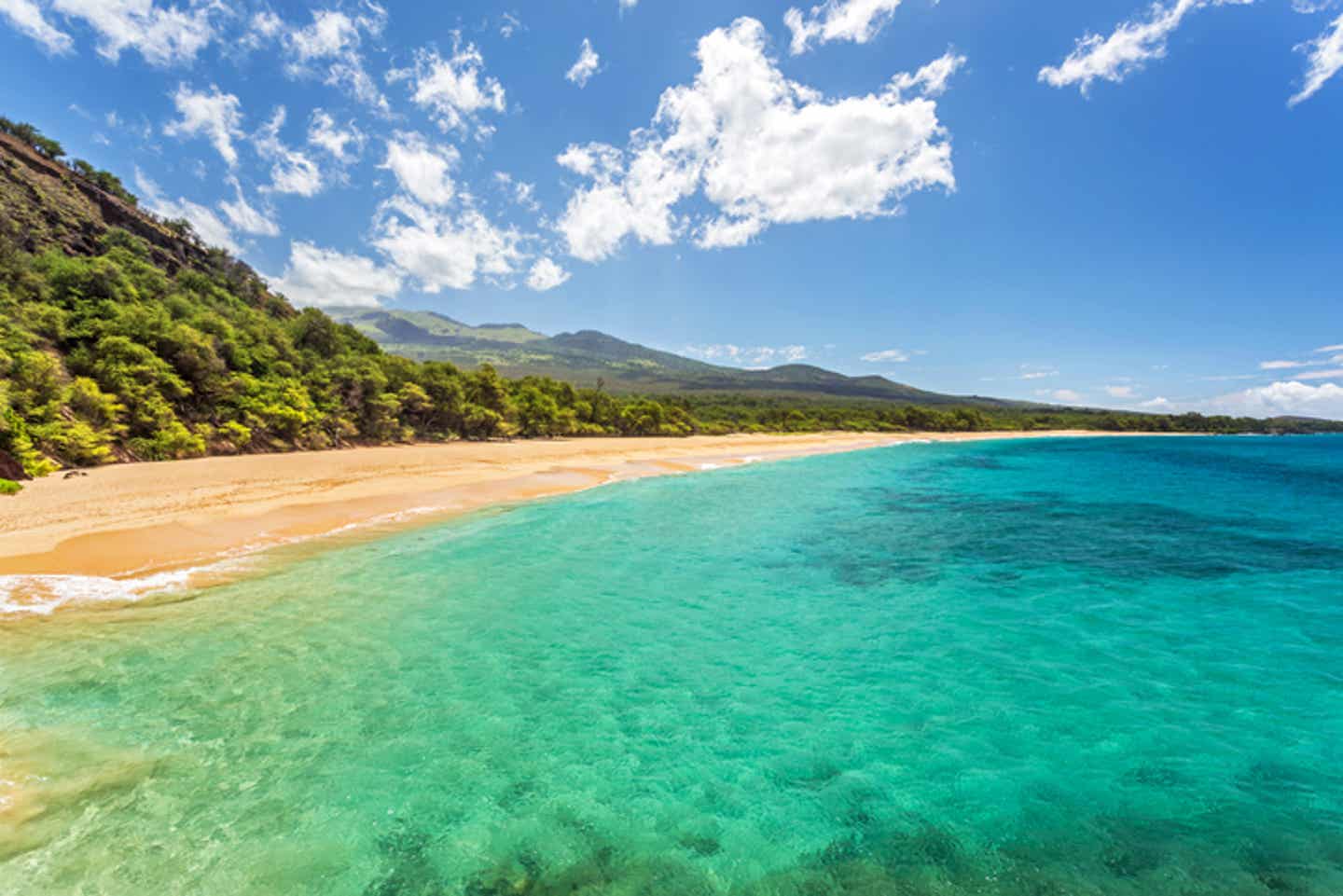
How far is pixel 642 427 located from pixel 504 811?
6624 centimetres

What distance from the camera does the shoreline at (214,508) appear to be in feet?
36.0

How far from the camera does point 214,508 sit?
16828 millimetres

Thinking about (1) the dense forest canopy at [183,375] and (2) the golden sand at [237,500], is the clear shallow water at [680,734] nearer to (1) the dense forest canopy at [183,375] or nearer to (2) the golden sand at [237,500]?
(2) the golden sand at [237,500]

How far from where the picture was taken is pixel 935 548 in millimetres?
16219

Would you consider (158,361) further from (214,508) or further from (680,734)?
(680,734)

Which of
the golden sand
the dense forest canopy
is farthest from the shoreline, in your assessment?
the dense forest canopy

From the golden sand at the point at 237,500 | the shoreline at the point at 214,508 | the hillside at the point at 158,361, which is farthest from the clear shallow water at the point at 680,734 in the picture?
the hillside at the point at 158,361

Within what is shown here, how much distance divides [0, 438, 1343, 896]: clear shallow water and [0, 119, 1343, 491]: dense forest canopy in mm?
17302

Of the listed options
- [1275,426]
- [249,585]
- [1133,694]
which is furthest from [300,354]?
[1275,426]

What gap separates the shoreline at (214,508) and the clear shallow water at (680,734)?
2508 millimetres

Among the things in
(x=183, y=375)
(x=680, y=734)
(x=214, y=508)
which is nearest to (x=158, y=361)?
(x=183, y=375)

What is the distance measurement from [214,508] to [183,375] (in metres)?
19.0

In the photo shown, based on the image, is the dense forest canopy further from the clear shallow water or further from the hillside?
the clear shallow water

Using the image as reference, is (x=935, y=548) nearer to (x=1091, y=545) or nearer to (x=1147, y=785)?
(x=1091, y=545)
